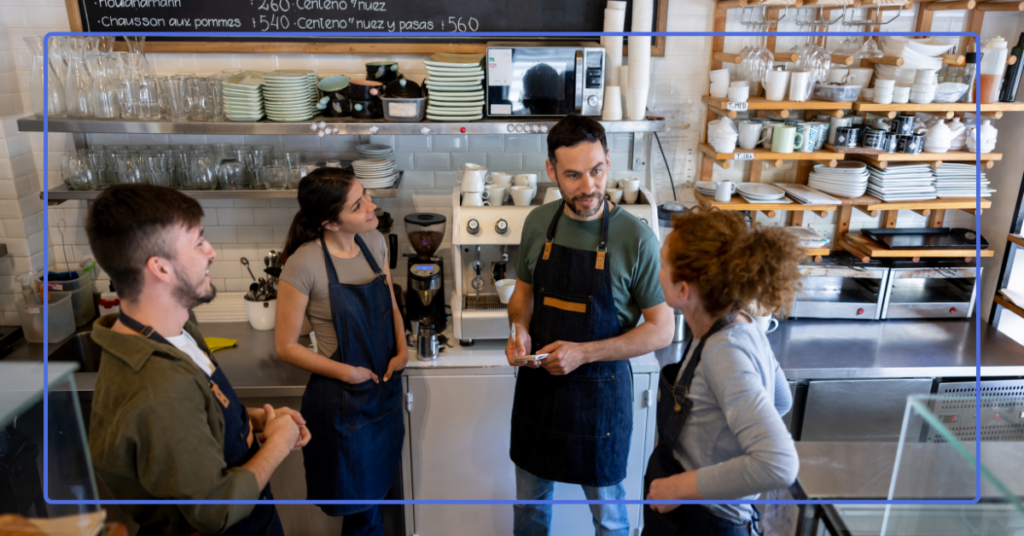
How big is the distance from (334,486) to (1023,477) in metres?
1.90

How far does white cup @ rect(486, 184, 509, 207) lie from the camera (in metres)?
2.53

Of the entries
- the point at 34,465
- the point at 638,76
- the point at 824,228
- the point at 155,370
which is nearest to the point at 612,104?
the point at 638,76

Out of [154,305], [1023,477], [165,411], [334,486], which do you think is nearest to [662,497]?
[1023,477]

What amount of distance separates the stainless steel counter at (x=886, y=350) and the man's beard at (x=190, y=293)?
1782mm

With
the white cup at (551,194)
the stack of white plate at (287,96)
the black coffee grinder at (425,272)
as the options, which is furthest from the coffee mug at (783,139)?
the stack of white plate at (287,96)

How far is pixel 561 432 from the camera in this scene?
2035mm

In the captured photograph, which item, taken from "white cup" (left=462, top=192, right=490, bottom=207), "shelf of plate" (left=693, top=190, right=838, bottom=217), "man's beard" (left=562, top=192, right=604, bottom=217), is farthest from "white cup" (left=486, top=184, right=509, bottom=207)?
"shelf of plate" (left=693, top=190, right=838, bottom=217)

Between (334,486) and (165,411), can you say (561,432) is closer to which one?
(334,486)

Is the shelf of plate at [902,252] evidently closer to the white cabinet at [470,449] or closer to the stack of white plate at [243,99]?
the white cabinet at [470,449]

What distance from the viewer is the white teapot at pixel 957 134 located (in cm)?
276

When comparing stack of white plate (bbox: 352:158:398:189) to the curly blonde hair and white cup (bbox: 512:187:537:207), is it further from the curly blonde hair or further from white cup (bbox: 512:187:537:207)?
the curly blonde hair

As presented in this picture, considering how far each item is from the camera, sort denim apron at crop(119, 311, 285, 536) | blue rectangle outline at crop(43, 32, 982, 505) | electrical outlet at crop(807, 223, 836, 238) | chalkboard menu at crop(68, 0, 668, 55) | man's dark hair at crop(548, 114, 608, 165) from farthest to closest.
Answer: electrical outlet at crop(807, 223, 836, 238) < chalkboard menu at crop(68, 0, 668, 55) < man's dark hair at crop(548, 114, 608, 165) < blue rectangle outline at crop(43, 32, 982, 505) < denim apron at crop(119, 311, 285, 536)

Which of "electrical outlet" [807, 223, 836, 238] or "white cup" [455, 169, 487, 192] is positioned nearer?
"white cup" [455, 169, 487, 192]

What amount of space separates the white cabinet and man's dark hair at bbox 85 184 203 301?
4.44 ft
